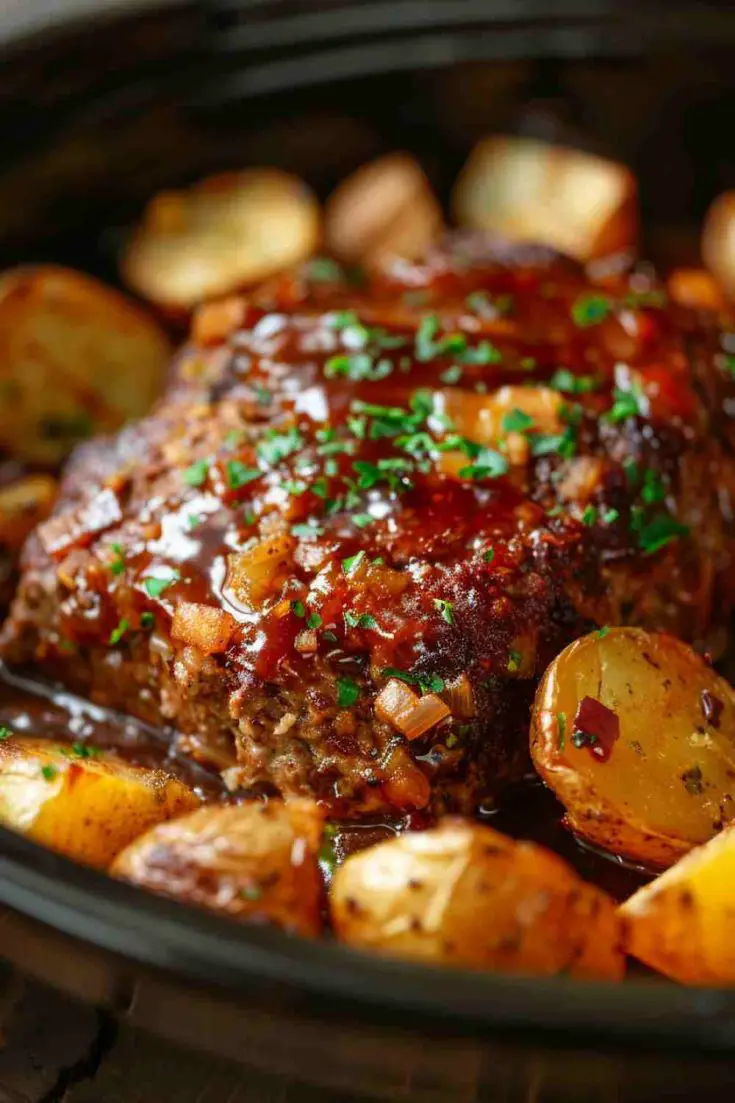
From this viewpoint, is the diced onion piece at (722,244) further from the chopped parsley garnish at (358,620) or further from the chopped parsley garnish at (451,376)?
the chopped parsley garnish at (358,620)

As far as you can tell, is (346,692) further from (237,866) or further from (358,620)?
(237,866)

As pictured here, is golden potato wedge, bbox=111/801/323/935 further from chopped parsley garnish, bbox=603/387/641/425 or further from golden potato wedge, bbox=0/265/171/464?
golden potato wedge, bbox=0/265/171/464

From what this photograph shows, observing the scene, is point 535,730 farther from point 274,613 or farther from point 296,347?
point 296,347

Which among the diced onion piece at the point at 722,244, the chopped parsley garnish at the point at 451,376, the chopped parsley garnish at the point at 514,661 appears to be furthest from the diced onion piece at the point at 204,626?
the diced onion piece at the point at 722,244

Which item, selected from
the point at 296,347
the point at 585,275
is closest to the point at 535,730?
the point at 296,347

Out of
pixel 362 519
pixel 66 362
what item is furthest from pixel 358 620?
pixel 66 362
